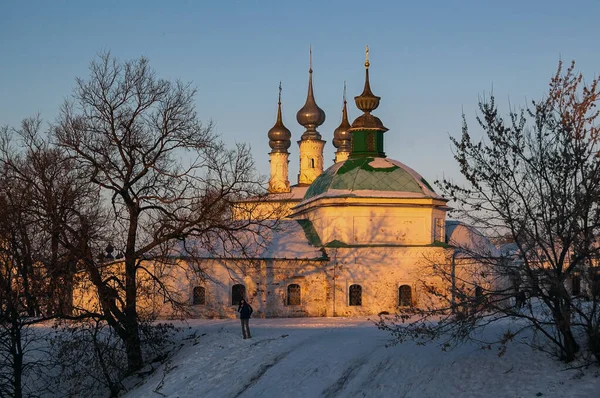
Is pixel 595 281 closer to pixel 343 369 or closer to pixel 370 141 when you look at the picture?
pixel 343 369

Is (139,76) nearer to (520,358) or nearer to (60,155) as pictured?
(60,155)

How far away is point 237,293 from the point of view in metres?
33.5

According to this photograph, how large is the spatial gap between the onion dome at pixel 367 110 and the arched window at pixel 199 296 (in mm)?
10694

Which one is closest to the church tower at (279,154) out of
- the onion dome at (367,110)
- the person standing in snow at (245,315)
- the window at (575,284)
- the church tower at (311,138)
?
the church tower at (311,138)

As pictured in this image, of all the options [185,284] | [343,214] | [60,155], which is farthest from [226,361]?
[343,214]

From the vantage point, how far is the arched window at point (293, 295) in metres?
33.9

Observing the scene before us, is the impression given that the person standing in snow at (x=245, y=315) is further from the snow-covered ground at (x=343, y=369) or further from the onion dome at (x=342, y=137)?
the onion dome at (x=342, y=137)

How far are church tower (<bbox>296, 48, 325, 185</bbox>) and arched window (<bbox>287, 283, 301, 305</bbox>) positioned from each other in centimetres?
2679

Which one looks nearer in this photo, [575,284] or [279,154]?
[575,284]

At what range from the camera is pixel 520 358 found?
59.7 ft

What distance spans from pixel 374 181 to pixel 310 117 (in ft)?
81.9

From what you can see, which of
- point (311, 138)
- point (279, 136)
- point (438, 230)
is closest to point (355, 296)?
point (438, 230)

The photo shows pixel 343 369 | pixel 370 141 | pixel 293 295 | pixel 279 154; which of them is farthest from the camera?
pixel 279 154

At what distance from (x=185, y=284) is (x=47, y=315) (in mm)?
10862
